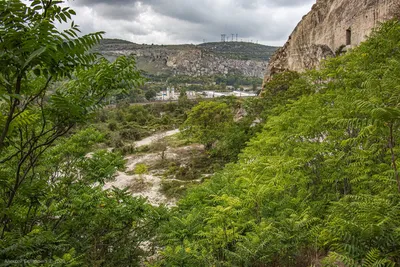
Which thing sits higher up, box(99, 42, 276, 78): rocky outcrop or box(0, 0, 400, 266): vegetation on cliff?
box(99, 42, 276, 78): rocky outcrop

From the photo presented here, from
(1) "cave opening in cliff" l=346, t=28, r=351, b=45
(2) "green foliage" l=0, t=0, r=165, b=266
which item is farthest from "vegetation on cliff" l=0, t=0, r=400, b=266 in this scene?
(1) "cave opening in cliff" l=346, t=28, r=351, b=45

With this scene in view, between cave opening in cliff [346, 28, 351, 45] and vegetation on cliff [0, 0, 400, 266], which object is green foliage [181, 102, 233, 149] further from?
cave opening in cliff [346, 28, 351, 45]

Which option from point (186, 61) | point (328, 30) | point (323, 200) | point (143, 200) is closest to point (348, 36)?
point (328, 30)

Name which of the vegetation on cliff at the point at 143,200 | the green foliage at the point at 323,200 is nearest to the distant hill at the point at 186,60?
the green foliage at the point at 323,200

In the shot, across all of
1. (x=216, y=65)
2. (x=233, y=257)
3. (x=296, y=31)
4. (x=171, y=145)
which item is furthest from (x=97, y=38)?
(x=216, y=65)

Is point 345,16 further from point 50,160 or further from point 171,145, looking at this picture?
point 50,160

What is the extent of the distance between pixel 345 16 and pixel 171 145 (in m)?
24.5

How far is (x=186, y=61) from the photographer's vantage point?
153625mm

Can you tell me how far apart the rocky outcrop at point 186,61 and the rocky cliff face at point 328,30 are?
376 ft

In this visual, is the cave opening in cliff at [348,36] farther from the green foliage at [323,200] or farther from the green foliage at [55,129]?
the green foliage at [55,129]

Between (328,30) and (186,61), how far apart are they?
129 meters

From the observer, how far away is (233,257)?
490 centimetres

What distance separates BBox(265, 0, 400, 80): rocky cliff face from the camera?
72.3ft

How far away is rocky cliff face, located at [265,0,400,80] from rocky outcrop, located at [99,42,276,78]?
115 metres
